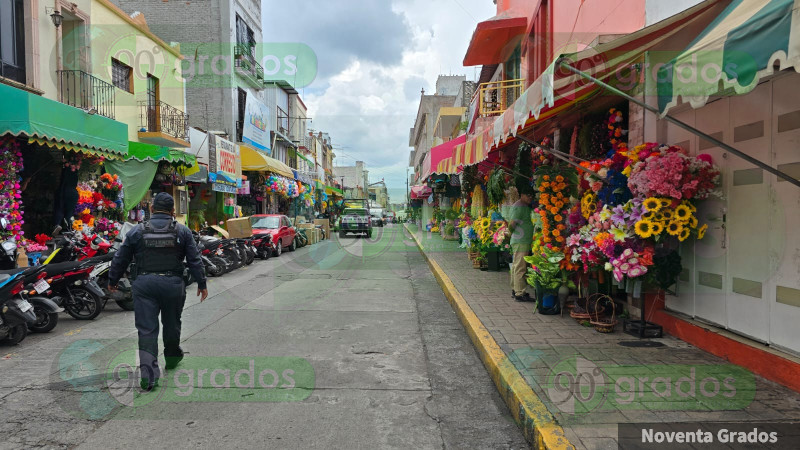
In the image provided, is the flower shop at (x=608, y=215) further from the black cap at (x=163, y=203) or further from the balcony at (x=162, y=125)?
the balcony at (x=162, y=125)

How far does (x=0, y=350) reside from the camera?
564cm

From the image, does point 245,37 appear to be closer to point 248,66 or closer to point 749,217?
point 248,66

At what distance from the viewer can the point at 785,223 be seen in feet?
13.1

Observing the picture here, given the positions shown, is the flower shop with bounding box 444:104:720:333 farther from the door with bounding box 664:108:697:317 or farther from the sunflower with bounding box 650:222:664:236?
the door with bounding box 664:108:697:317

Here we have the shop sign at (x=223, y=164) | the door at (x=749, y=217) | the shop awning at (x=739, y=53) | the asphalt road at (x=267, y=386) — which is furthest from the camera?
the shop sign at (x=223, y=164)

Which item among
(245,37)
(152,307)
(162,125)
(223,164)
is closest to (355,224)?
(223,164)

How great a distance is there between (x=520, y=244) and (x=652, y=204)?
3108 millimetres

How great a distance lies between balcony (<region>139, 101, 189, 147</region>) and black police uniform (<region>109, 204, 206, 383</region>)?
11950 millimetres

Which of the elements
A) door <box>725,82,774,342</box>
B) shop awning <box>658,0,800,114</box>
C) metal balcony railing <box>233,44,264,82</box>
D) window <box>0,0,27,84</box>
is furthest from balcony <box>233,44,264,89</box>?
shop awning <box>658,0,800,114</box>

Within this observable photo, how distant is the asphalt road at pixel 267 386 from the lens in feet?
11.6

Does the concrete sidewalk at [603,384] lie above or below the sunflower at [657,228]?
below

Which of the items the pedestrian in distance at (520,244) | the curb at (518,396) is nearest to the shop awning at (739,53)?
the curb at (518,396)

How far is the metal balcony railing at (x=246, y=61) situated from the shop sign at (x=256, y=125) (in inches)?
63.3

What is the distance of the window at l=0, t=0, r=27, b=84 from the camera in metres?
9.90
